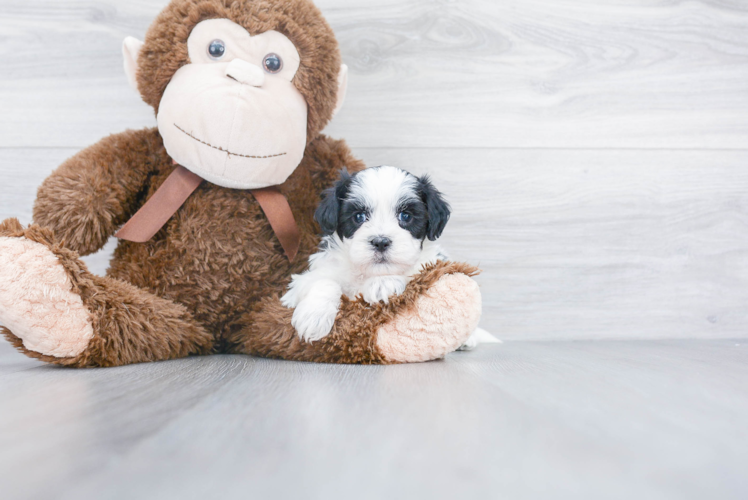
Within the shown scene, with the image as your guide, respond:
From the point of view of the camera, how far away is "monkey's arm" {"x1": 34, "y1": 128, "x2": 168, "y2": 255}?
3.40 feet

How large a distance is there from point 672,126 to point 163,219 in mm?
1500

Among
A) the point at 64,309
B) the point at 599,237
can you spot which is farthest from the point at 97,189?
the point at 599,237

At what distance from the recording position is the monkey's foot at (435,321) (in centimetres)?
94

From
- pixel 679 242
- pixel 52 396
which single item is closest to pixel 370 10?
pixel 679 242

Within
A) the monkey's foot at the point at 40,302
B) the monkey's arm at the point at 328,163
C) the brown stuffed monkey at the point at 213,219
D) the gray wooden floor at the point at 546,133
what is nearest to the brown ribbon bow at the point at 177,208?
the brown stuffed monkey at the point at 213,219

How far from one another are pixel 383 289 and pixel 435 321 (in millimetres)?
120

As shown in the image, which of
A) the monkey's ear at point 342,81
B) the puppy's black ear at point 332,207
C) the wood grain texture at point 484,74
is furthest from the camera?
the wood grain texture at point 484,74

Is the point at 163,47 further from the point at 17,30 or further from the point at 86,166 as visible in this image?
the point at 17,30

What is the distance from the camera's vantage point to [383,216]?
1.05 m

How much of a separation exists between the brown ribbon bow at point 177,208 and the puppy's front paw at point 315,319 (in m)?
0.23

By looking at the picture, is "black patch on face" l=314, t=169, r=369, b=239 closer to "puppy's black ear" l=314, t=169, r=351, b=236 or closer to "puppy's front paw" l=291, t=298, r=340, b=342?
"puppy's black ear" l=314, t=169, r=351, b=236

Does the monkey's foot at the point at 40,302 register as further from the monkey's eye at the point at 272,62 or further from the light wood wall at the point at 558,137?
the light wood wall at the point at 558,137

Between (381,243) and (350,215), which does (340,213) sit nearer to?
(350,215)

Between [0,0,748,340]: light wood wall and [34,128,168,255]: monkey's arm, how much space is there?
389mm
